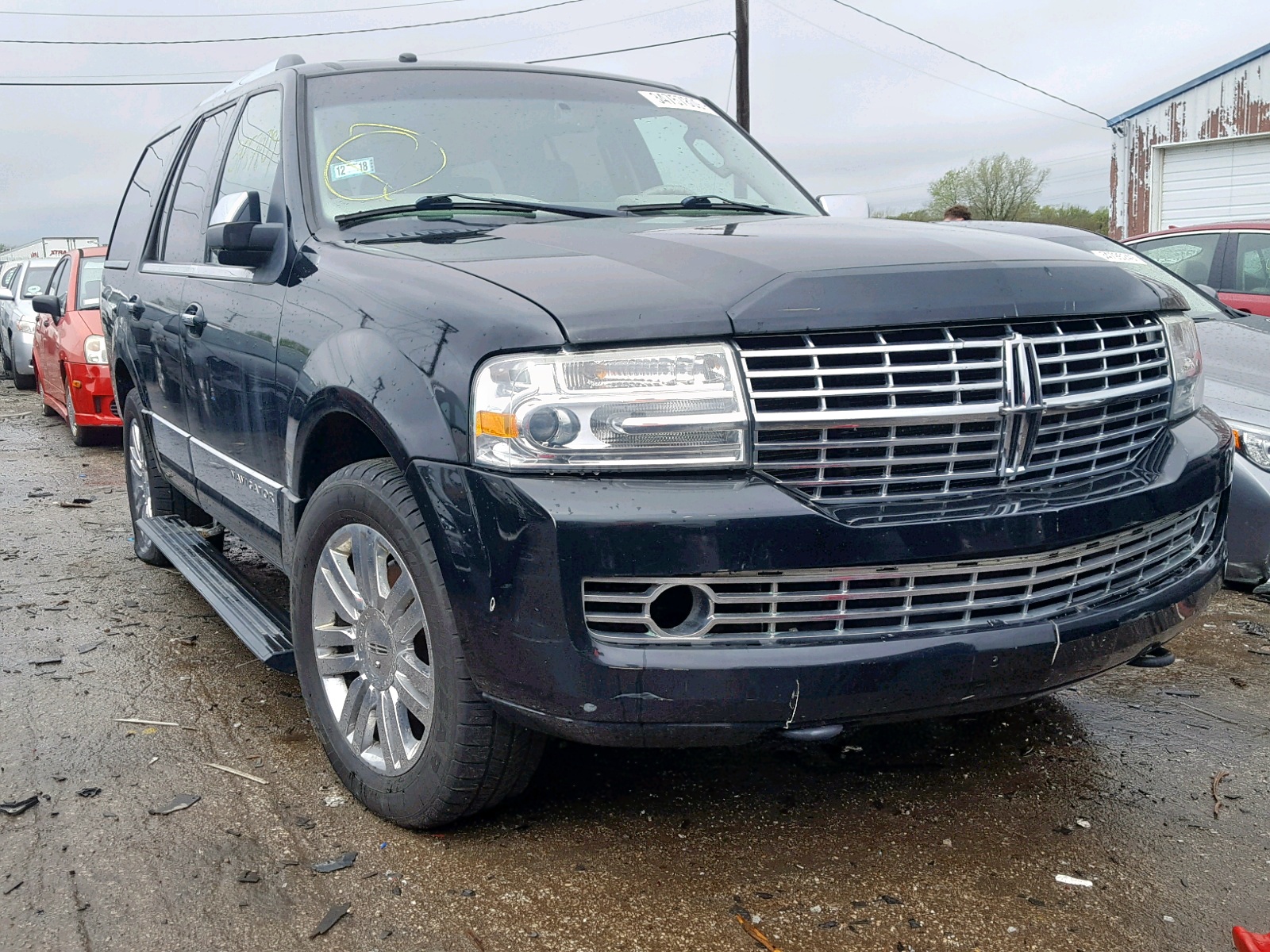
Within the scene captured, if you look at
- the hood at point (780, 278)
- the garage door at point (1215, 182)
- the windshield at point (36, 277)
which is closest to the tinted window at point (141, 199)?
the hood at point (780, 278)

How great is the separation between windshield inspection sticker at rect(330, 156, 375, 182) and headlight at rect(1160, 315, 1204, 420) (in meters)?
2.21

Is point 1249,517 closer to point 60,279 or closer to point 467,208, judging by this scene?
point 467,208

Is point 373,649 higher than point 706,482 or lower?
lower

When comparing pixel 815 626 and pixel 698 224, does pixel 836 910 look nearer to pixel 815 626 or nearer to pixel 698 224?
pixel 815 626

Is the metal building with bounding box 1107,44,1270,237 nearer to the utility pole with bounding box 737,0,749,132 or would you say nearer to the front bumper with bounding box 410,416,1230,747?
the utility pole with bounding box 737,0,749,132

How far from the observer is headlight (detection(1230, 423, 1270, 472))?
4.67 m

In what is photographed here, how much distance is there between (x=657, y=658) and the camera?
227cm

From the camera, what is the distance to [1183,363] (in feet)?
9.71

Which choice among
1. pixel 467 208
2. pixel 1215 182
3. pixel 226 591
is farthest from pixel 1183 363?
pixel 1215 182

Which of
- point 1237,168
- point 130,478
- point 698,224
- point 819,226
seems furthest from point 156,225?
point 1237,168

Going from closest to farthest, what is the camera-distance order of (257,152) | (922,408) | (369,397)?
(922,408), (369,397), (257,152)

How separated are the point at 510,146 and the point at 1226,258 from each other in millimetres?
6925

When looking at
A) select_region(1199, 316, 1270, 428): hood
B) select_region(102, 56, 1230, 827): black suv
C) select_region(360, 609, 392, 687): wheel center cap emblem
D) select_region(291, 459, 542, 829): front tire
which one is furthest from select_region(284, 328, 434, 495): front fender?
select_region(1199, 316, 1270, 428): hood

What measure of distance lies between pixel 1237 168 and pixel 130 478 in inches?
748
